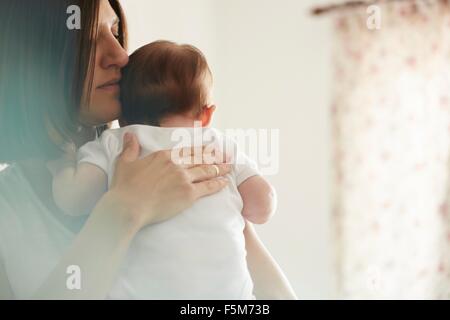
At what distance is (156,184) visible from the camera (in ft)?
2.43

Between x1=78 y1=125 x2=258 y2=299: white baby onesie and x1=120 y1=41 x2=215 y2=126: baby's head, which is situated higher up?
x1=120 y1=41 x2=215 y2=126: baby's head

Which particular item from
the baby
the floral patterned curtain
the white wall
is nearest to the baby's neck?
the baby

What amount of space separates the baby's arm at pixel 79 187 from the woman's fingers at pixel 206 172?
4.8 inches

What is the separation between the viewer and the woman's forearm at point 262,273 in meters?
0.86

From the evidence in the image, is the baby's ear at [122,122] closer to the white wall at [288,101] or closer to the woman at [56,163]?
the woman at [56,163]

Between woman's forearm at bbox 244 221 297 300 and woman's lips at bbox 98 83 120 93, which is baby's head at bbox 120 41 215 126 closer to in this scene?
woman's lips at bbox 98 83 120 93

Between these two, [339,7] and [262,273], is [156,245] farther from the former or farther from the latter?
[339,7]

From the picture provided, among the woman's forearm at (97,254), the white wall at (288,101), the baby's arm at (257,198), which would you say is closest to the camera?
the woman's forearm at (97,254)

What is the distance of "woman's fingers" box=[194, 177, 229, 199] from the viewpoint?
2.41 ft

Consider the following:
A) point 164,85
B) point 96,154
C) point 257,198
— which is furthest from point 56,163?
point 257,198

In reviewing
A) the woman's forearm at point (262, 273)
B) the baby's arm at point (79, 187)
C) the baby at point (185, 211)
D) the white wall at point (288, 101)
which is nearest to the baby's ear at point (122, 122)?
the baby at point (185, 211)

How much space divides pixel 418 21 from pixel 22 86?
158cm

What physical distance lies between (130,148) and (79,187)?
0.09 m

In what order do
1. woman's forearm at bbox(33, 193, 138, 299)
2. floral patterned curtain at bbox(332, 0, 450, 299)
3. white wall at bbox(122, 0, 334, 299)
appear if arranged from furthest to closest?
floral patterned curtain at bbox(332, 0, 450, 299) < white wall at bbox(122, 0, 334, 299) < woman's forearm at bbox(33, 193, 138, 299)
